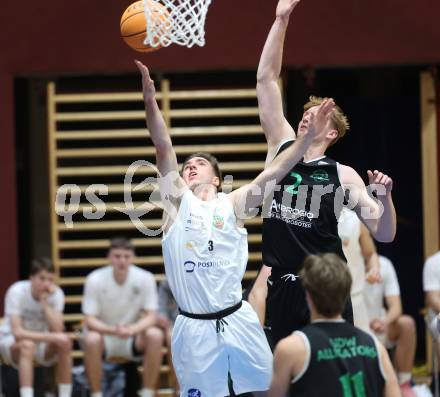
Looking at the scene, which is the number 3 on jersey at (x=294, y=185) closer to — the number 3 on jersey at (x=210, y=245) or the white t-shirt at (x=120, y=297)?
the number 3 on jersey at (x=210, y=245)

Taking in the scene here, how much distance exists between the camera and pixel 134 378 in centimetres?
980

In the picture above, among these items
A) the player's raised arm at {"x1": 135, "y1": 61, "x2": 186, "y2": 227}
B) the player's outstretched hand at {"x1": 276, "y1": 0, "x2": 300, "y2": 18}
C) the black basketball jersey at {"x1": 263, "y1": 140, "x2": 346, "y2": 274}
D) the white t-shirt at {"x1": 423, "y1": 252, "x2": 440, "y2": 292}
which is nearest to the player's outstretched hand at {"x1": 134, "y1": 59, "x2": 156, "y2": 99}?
the player's raised arm at {"x1": 135, "y1": 61, "x2": 186, "y2": 227}

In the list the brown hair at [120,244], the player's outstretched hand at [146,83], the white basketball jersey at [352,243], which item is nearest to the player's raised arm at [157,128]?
the player's outstretched hand at [146,83]

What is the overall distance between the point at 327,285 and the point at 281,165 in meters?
1.50

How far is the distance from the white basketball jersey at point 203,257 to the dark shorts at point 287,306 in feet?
0.74

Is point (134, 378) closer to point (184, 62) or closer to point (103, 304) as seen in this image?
point (103, 304)

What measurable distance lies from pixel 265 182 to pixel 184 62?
4.43 metres

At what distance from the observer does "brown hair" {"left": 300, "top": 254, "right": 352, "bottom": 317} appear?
468 cm

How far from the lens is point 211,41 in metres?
10.4

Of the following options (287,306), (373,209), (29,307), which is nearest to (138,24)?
(373,209)

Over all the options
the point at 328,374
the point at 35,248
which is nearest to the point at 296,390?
the point at 328,374

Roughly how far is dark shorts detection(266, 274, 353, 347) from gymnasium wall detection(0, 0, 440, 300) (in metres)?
4.37

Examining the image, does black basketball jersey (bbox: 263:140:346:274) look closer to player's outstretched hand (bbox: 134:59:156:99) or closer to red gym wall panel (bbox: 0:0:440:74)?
player's outstretched hand (bbox: 134:59:156:99)

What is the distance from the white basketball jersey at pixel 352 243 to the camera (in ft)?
29.6
